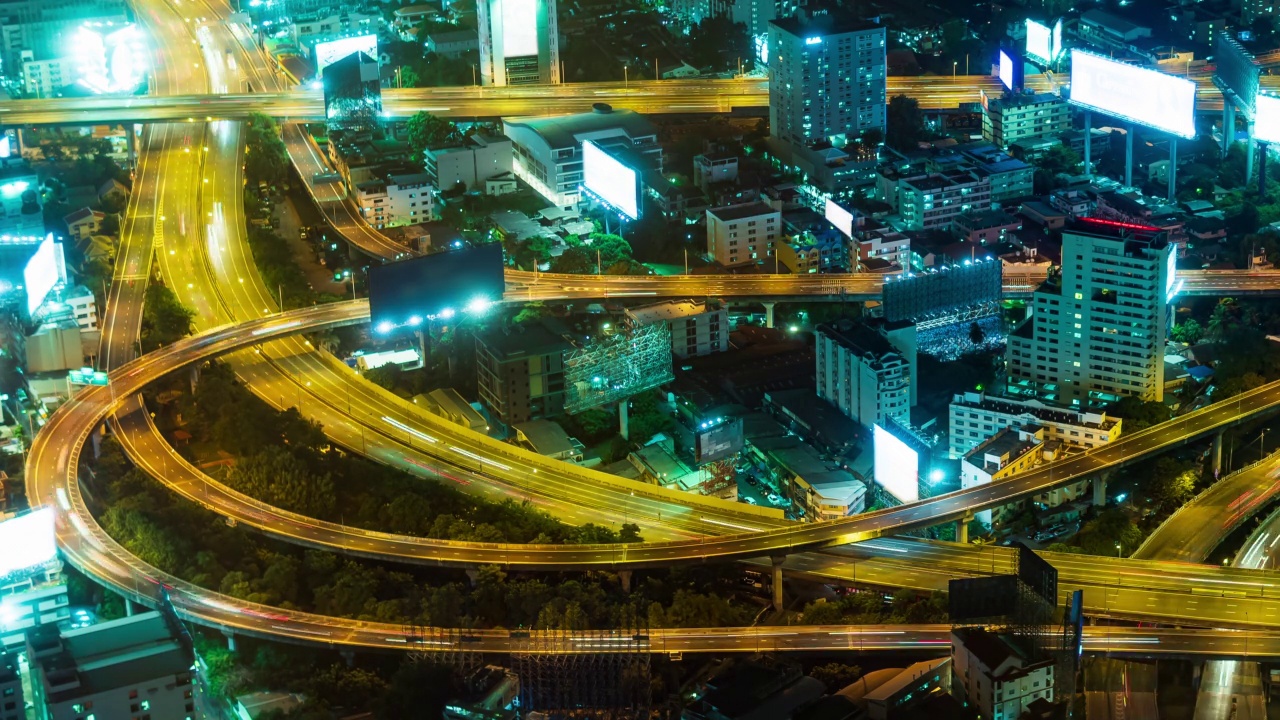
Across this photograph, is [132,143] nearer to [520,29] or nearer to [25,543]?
[520,29]

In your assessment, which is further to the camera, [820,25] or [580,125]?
[820,25]

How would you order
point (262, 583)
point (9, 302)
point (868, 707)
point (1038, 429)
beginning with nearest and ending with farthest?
point (868, 707)
point (262, 583)
point (1038, 429)
point (9, 302)

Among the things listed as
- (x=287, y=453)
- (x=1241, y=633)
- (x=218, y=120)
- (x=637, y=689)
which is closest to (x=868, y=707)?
(x=637, y=689)

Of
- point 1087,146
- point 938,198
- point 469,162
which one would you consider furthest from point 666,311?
point 1087,146

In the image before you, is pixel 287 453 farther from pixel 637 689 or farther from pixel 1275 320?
pixel 1275 320

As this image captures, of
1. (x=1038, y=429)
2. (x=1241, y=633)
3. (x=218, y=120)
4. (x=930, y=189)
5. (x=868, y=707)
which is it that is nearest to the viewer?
(x=868, y=707)

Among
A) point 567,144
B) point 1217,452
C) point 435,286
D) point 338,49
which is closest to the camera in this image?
point 1217,452

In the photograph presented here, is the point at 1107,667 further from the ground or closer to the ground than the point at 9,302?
closer to the ground
